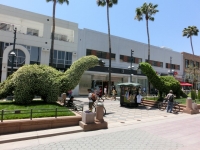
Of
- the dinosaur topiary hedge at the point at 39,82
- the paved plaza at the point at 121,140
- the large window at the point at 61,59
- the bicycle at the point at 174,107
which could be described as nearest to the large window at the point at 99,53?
the large window at the point at 61,59

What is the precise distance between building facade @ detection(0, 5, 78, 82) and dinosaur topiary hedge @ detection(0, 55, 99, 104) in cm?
1076

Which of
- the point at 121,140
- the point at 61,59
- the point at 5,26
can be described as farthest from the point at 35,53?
the point at 121,140

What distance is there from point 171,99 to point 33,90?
10.6 m

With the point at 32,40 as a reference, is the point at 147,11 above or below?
above

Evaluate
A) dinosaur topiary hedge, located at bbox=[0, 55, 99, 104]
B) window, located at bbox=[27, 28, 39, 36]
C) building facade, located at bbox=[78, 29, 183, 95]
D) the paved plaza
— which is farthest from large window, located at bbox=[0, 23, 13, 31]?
the paved plaza

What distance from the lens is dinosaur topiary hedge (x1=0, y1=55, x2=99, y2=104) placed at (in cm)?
1016

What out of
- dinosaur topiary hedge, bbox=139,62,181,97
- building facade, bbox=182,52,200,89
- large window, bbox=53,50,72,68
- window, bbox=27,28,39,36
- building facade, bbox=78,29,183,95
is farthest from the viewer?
building facade, bbox=182,52,200,89

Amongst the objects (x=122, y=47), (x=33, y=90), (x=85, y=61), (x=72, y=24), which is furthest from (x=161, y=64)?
(x=33, y=90)

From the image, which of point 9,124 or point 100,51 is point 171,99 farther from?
point 100,51

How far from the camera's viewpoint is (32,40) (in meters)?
21.9

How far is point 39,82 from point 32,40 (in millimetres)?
13365

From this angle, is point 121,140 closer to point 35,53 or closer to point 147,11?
point 35,53

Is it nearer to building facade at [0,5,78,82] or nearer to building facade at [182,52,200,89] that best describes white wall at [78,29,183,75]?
building facade at [0,5,78,82]

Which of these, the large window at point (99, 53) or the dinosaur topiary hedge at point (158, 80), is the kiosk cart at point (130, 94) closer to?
the dinosaur topiary hedge at point (158, 80)
